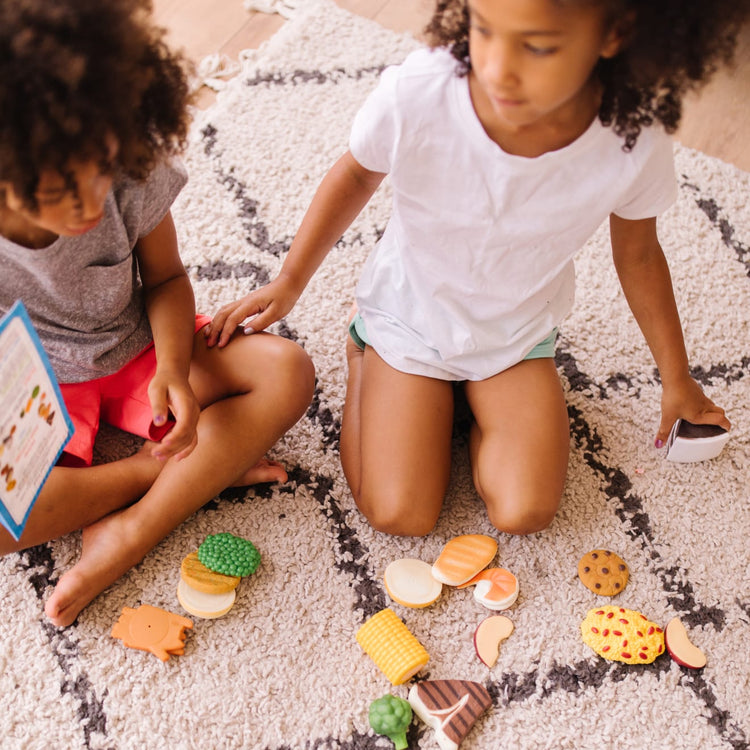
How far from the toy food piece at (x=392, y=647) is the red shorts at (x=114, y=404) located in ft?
1.01

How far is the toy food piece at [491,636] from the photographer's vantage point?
34.8 inches

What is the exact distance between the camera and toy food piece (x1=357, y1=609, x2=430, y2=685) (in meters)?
0.85

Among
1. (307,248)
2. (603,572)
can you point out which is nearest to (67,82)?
(307,248)

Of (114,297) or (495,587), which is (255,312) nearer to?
(114,297)

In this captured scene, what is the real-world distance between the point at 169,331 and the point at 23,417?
197mm

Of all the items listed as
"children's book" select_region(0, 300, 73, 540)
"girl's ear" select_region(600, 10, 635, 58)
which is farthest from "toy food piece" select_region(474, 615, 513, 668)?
"girl's ear" select_region(600, 10, 635, 58)

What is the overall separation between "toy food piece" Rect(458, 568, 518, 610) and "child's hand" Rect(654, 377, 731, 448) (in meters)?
0.27

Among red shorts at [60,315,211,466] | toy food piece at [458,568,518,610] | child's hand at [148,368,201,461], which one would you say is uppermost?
child's hand at [148,368,201,461]

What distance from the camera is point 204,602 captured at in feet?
2.91

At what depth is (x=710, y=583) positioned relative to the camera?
3.13 feet

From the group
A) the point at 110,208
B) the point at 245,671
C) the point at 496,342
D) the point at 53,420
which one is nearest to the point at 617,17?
the point at 496,342

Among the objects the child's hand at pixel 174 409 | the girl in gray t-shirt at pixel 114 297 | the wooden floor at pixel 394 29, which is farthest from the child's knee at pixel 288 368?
the wooden floor at pixel 394 29

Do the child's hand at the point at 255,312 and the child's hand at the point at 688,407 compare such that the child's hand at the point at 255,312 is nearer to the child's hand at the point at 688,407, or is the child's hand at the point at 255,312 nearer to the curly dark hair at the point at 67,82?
the curly dark hair at the point at 67,82

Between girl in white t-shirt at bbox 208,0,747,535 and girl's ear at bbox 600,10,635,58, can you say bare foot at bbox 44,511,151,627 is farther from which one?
girl's ear at bbox 600,10,635,58
